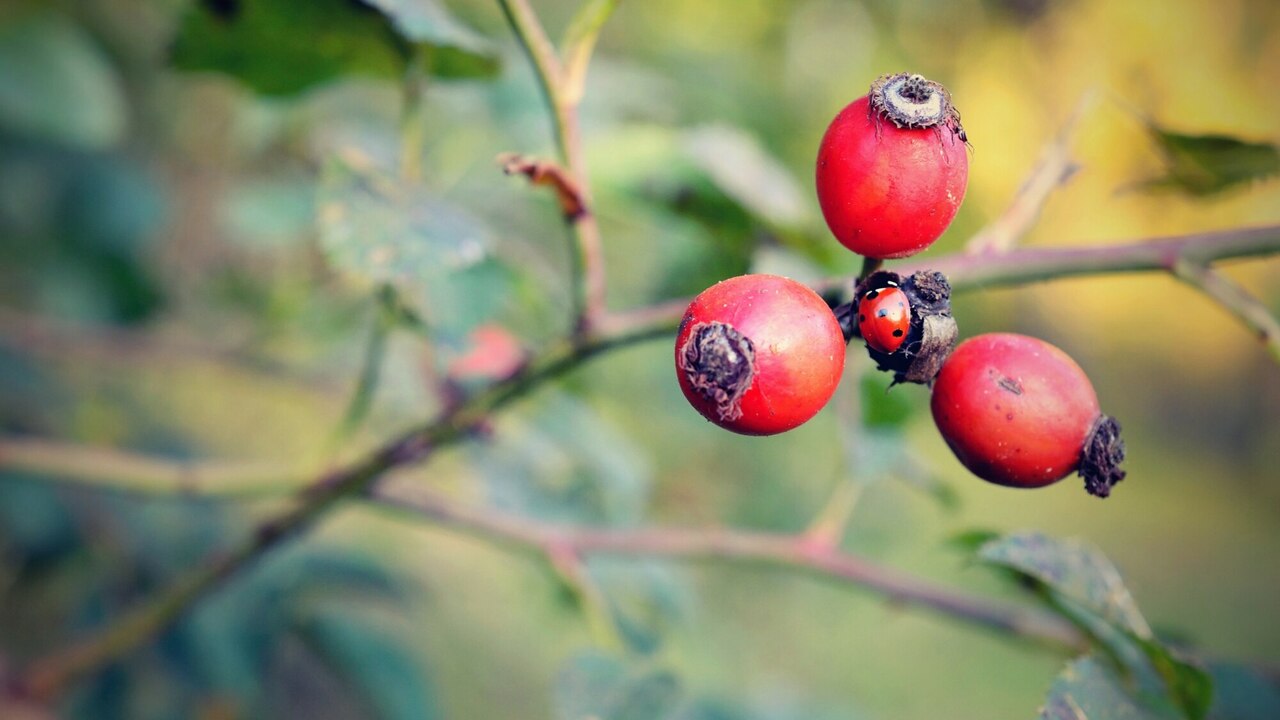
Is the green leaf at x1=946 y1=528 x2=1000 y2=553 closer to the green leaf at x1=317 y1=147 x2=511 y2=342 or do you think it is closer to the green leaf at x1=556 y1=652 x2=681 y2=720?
the green leaf at x1=556 y1=652 x2=681 y2=720

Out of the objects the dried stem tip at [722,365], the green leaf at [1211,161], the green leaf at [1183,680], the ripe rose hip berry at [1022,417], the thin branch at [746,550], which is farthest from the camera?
the thin branch at [746,550]

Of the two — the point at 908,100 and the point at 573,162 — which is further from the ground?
the point at 908,100

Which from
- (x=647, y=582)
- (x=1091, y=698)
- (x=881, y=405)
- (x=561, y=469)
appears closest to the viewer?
(x=1091, y=698)

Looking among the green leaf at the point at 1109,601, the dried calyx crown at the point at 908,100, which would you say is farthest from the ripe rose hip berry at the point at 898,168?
the green leaf at the point at 1109,601

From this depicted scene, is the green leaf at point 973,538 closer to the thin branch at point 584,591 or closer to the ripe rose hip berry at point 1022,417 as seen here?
the ripe rose hip berry at point 1022,417

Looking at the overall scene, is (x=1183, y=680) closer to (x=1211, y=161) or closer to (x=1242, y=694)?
(x=1242, y=694)

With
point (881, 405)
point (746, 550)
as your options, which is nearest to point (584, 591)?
point (746, 550)

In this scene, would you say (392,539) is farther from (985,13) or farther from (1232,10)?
(1232,10)
